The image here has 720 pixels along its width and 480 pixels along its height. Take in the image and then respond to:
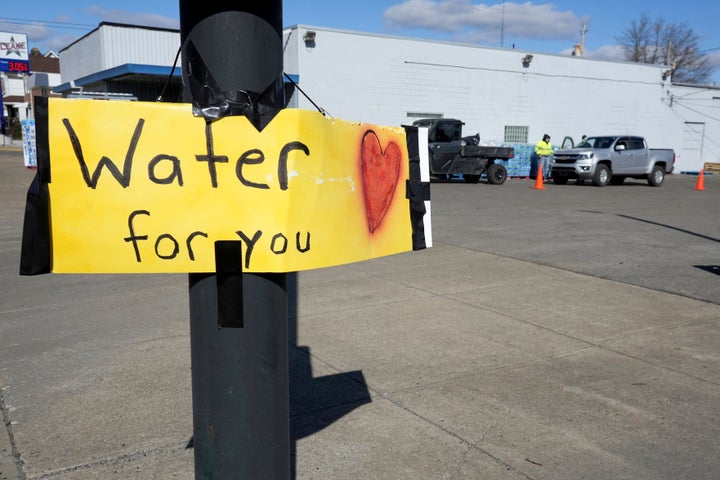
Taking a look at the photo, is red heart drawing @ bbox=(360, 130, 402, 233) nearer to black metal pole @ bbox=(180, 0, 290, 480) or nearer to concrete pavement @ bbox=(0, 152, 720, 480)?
black metal pole @ bbox=(180, 0, 290, 480)

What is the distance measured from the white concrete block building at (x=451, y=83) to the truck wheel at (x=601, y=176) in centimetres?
671

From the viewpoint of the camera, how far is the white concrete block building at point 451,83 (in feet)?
84.2

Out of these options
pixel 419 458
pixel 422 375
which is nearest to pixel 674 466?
pixel 419 458

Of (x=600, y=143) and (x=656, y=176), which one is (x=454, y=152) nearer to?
(x=600, y=143)

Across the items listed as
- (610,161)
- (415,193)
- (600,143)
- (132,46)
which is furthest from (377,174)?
(132,46)

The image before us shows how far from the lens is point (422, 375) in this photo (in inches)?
187

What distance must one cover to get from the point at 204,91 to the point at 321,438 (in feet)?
8.48

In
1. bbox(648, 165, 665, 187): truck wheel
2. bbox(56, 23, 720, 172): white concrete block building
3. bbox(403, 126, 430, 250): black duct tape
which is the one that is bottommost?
bbox(648, 165, 665, 187): truck wheel

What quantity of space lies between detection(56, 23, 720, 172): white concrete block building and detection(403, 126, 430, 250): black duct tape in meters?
19.4

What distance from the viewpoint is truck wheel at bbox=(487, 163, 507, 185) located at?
24428 millimetres

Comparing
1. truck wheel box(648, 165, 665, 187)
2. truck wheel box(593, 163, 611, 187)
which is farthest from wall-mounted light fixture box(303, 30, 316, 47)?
truck wheel box(648, 165, 665, 187)

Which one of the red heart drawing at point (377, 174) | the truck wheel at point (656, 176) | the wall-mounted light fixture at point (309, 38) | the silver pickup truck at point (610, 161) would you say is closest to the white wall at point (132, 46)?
the wall-mounted light fixture at point (309, 38)

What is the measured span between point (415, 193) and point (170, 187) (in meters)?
0.93

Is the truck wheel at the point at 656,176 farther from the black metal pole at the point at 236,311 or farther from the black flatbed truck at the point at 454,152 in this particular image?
the black metal pole at the point at 236,311
